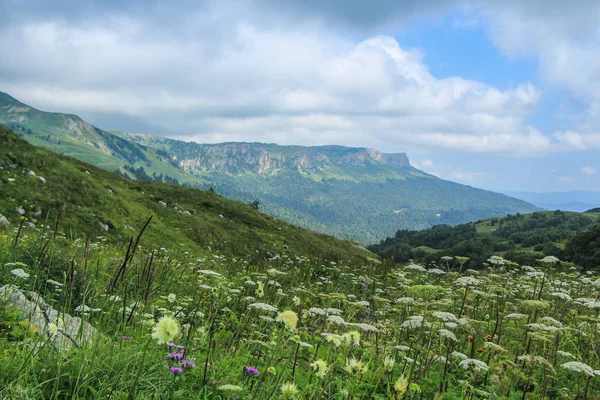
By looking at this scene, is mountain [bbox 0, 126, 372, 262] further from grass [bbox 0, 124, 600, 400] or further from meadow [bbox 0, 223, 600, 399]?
meadow [bbox 0, 223, 600, 399]

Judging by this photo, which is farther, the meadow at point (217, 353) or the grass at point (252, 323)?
the grass at point (252, 323)

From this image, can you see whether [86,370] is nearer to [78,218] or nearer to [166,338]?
[166,338]

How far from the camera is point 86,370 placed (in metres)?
3.62

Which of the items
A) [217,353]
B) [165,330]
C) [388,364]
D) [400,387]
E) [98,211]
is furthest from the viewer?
[98,211]

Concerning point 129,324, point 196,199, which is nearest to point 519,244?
point 196,199

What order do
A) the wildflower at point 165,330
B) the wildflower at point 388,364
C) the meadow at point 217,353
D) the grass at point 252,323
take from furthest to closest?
the wildflower at point 388,364, the grass at point 252,323, the meadow at point 217,353, the wildflower at point 165,330

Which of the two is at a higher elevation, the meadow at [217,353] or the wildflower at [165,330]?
the wildflower at [165,330]

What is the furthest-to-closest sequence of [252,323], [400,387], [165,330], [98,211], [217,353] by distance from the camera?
[98,211], [252,323], [217,353], [400,387], [165,330]

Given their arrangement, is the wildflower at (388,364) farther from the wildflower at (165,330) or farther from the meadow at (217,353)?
the wildflower at (165,330)

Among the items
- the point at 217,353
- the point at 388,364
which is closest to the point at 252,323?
the point at 217,353

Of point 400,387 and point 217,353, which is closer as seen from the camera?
point 400,387

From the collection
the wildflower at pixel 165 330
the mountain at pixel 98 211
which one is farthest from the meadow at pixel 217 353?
Result: the mountain at pixel 98 211

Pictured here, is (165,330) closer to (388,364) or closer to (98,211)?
(388,364)

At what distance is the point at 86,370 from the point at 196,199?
4807cm
